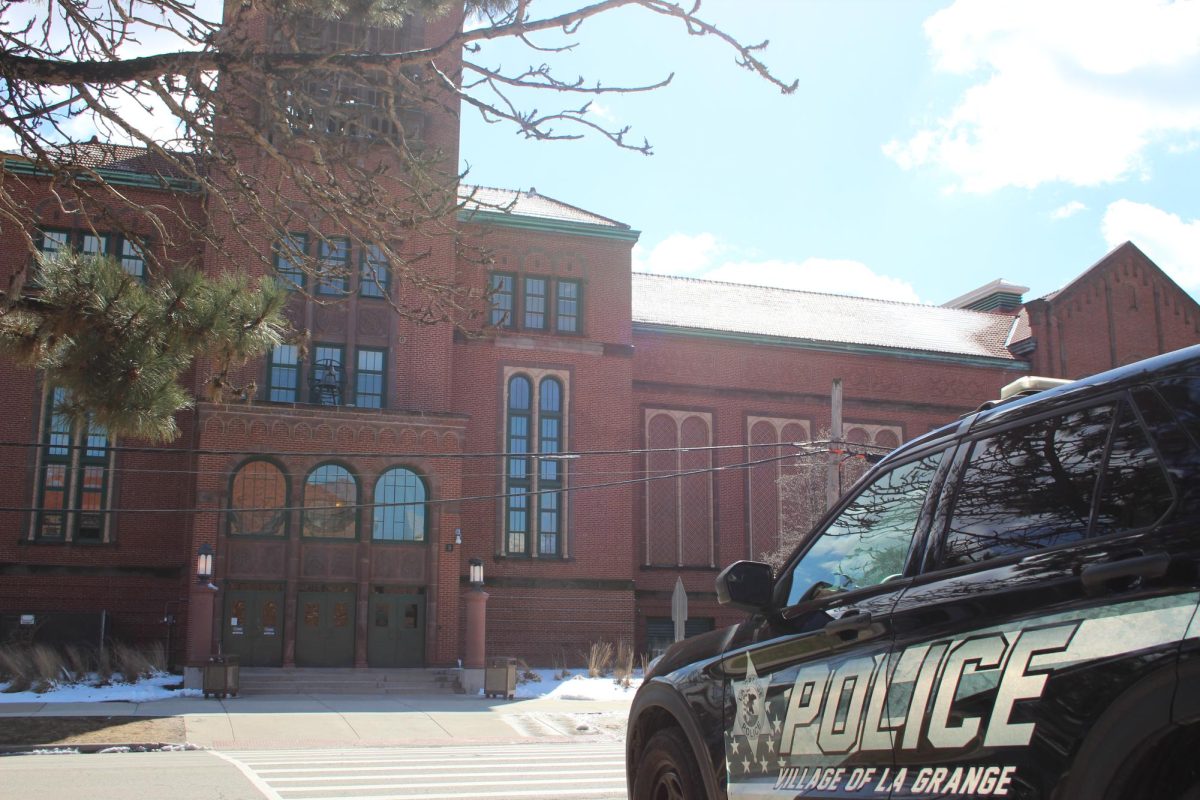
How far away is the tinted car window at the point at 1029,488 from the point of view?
3248 millimetres

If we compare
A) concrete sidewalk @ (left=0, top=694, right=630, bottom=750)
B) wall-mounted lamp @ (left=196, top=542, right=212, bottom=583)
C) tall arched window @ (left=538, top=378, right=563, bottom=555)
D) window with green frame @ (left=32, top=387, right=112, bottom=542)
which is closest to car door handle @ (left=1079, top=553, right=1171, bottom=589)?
concrete sidewalk @ (left=0, top=694, right=630, bottom=750)

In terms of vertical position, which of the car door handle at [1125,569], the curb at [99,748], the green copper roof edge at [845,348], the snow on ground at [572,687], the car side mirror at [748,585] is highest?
the green copper roof edge at [845,348]

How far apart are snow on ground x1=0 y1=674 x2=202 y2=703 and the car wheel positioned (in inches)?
800

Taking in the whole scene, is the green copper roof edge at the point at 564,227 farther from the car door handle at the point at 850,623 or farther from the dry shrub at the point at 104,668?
the car door handle at the point at 850,623

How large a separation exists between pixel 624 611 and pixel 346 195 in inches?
1018

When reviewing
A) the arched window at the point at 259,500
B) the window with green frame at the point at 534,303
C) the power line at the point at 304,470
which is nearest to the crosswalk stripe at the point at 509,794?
the power line at the point at 304,470

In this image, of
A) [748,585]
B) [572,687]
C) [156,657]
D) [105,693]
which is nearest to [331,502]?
[156,657]

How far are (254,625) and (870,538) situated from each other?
27.0 m

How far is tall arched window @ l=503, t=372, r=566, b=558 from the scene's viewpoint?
109 feet

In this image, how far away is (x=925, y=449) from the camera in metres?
4.19

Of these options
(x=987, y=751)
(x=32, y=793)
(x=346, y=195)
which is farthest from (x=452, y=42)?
(x=32, y=793)

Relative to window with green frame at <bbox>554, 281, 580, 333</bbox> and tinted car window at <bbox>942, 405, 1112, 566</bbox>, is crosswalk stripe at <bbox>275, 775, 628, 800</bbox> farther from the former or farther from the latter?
window with green frame at <bbox>554, 281, 580, 333</bbox>

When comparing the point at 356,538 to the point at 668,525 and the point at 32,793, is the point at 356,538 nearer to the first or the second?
the point at 668,525

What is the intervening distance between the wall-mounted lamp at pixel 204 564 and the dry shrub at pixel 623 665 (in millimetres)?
10002
